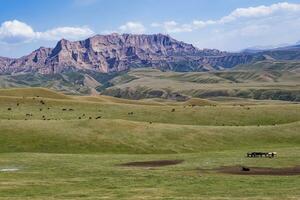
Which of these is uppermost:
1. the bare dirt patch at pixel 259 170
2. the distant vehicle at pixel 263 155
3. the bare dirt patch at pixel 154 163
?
the bare dirt patch at pixel 259 170

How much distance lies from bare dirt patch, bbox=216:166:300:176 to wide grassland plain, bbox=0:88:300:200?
1812 millimetres

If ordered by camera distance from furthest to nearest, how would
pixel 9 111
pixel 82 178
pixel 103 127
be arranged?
1. pixel 9 111
2. pixel 103 127
3. pixel 82 178

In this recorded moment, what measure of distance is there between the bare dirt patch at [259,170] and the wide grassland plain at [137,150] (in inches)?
71.4

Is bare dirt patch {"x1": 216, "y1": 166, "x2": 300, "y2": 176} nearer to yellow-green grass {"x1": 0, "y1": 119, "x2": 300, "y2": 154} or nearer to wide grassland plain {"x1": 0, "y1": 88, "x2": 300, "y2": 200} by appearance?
wide grassland plain {"x1": 0, "y1": 88, "x2": 300, "y2": 200}

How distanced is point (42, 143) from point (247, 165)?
4045cm

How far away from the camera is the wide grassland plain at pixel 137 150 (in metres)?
46.6

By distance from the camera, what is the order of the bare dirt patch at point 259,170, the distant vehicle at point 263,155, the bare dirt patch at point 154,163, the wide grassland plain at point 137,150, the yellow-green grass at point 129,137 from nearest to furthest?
the wide grassland plain at point 137,150 < the bare dirt patch at point 259,170 < the bare dirt patch at point 154,163 < the distant vehicle at point 263,155 < the yellow-green grass at point 129,137

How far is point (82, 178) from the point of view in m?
54.9

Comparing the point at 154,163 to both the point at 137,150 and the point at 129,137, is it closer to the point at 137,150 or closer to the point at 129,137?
the point at 137,150

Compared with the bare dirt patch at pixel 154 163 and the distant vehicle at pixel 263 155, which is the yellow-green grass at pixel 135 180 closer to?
the bare dirt patch at pixel 154 163

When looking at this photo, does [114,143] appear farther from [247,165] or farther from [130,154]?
[247,165]

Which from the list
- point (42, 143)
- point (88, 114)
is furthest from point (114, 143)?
point (88, 114)

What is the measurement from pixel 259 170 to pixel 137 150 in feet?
99.1

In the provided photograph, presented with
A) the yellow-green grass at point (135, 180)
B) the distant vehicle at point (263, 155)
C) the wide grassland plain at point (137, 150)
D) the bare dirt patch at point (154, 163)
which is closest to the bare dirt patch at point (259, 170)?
the wide grassland plain at point (137, 150)
